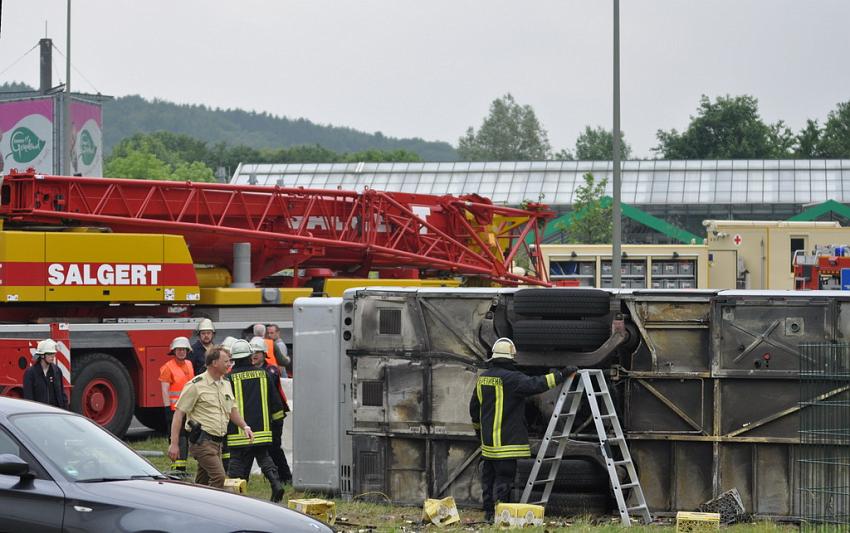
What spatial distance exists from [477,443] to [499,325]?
1.12 meters

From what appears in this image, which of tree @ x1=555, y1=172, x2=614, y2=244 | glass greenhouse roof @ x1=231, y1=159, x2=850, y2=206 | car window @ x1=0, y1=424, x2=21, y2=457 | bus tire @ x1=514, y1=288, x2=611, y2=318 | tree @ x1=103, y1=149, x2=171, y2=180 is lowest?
car window @ x1=0, y1=424, x2=21, y2=457

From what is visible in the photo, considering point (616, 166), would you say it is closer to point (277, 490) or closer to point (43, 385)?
point (43, 385)

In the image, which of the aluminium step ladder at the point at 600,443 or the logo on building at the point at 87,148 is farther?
the logo on building at the point at 87,148

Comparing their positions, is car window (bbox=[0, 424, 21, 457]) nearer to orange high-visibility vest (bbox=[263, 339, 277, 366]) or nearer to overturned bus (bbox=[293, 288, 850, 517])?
overturned bus (bbox=[293, 288, 850, 517])

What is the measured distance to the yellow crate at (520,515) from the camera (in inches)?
438

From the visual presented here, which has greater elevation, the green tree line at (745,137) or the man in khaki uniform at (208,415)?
the green tree line at (745,137)

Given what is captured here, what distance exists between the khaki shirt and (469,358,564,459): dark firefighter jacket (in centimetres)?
224

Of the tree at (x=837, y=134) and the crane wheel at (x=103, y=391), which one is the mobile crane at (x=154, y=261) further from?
the tree at (x=837, y=134)

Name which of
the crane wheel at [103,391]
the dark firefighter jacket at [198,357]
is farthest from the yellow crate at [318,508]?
the crane wheel at [103,391]

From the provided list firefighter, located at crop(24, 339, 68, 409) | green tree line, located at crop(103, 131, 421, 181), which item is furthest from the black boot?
green tree line, located at crop(103, 131, 421, 181)

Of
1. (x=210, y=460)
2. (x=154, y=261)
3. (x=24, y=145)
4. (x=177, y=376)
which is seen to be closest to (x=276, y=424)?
(x=210, y=460)

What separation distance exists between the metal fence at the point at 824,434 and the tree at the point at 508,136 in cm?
13002

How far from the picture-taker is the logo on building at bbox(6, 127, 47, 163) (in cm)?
3547

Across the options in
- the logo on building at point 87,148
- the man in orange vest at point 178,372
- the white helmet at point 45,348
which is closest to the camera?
the white helmet at point 45,348
